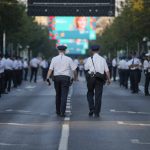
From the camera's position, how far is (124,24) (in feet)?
230

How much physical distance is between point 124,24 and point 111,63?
45.6 feet

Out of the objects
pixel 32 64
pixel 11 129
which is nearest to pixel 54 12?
pixel 32 64

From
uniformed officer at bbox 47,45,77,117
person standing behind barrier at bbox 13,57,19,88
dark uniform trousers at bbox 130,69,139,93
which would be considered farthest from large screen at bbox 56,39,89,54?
uniformed officer at bbox 47,45,77,117

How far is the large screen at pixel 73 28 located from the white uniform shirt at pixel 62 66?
299ft

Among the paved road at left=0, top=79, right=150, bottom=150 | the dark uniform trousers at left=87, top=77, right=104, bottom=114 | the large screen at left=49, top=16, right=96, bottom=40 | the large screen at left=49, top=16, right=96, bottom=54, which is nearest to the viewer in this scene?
the paved road at left=0, top=79, right=150, bottom=150

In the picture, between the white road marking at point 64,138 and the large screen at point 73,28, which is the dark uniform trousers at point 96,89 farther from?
the large screen at point 73,28

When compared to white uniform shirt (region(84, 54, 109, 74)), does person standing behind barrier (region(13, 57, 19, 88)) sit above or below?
below

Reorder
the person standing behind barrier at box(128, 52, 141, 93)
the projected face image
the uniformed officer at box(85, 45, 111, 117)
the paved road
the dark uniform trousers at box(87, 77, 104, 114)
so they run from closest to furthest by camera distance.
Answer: the paved road
the uniformed officer at box(85, 45, 111, 117)
the dark uniform trousers at box(87, 77, 104, 114)
the person standing behind barrier at box(128, 52, 141, 93)
the projected face image

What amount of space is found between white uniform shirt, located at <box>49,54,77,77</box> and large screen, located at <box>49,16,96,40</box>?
3587 inches

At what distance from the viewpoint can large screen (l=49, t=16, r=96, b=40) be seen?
113 meters

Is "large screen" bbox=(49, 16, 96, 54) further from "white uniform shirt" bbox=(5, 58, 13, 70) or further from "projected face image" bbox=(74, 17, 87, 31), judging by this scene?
"white uniform shirt" bbox=(5, 58, 13, 70)

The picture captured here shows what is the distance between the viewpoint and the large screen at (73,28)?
113 meters

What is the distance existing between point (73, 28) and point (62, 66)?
314ft

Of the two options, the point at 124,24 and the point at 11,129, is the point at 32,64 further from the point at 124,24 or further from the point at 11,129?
the point at 11,129
